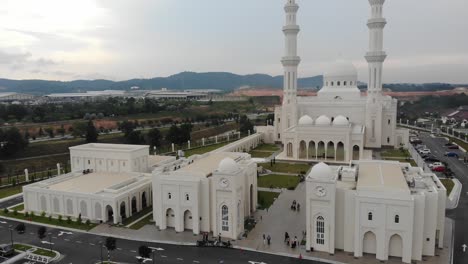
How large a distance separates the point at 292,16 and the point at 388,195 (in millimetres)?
48900

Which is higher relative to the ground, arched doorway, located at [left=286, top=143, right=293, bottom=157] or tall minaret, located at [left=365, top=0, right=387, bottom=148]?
tall minaret, located at [left=365, top=0, right=387, bottom=148]

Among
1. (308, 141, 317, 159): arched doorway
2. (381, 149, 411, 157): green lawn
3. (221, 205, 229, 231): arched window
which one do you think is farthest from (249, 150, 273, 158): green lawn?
(221, 205, 229, 231): arched window

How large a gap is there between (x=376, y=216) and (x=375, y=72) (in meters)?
45.1

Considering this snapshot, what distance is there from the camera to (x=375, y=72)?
209 feet

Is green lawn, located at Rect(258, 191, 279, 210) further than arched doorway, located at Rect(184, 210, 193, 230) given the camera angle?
Yes

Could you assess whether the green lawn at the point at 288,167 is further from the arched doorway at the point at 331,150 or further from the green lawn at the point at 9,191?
the green lawn at the point at 9,191

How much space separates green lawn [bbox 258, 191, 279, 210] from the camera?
35.9 metres

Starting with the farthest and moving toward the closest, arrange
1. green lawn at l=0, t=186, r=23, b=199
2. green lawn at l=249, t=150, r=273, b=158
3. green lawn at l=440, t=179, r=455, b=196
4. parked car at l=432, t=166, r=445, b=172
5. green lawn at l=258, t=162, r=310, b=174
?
green lawn at l=249, t=150, r=273, b=158
green lawn at l=258, t=162, r=310, b=174
parked car at l=432, t=166, r=445, b=172
green lawn at l=0, t=186, r=23, b=199
green lawn at l=440, t=179, r=455, b=196

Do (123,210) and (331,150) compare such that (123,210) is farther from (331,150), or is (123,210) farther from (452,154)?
(452,154)

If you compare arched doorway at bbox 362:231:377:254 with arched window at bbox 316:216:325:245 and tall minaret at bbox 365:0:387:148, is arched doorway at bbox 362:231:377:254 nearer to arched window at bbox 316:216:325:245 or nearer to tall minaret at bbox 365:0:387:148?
arched window at bbox 316:216:325:245

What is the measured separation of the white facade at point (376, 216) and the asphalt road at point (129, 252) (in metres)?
3.10

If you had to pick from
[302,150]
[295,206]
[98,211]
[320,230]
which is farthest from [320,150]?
[98,211]

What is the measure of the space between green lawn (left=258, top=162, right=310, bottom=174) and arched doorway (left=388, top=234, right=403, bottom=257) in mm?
23962

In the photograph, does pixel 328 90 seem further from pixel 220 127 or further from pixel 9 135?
pixel 9 135
